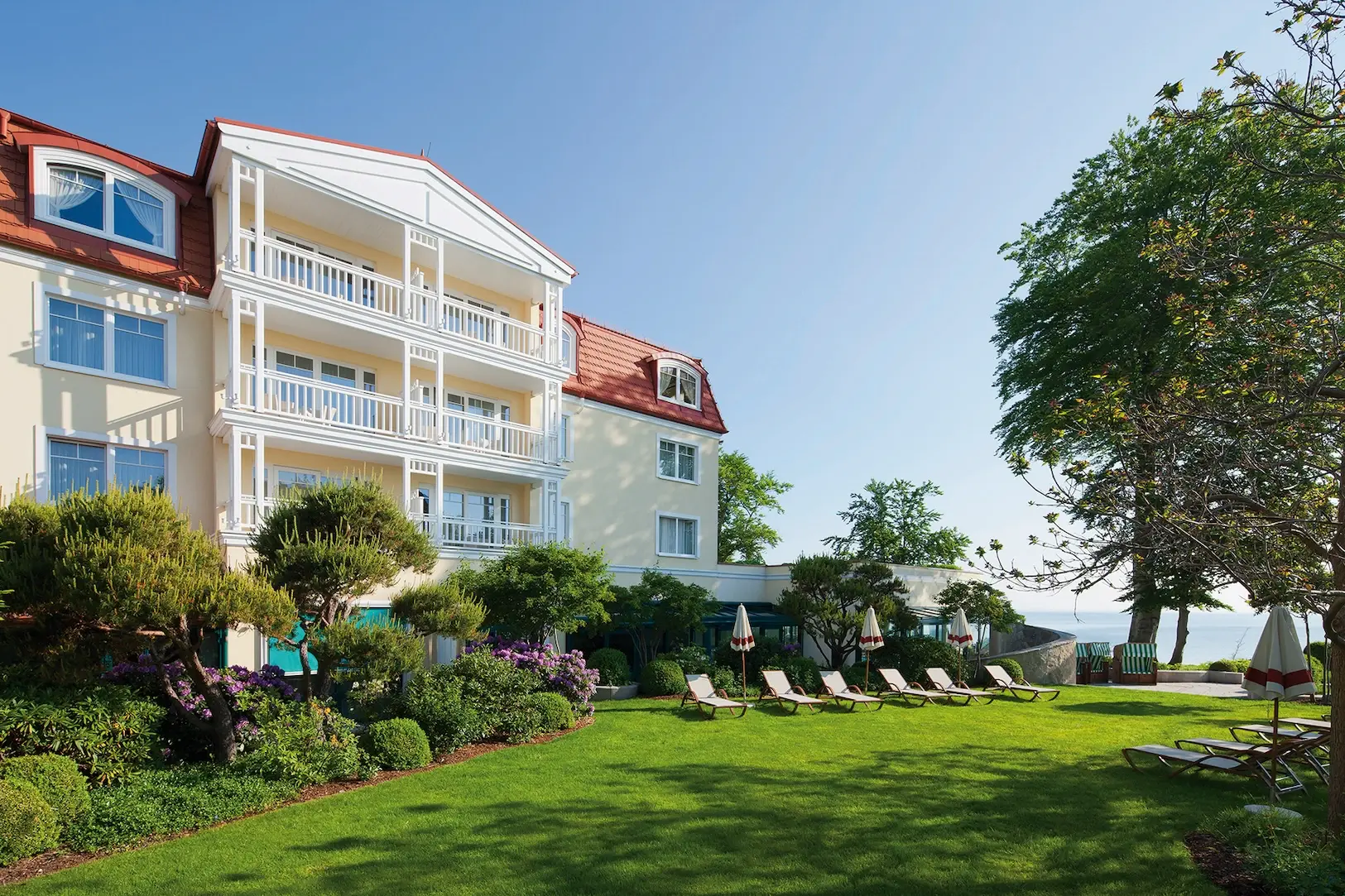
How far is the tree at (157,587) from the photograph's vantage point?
31.0 feet

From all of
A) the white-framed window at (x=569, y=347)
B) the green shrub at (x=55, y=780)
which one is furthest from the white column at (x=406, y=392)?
the green shrub at (x=55, y=780)

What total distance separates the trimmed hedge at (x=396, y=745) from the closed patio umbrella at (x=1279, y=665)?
38.9 ft

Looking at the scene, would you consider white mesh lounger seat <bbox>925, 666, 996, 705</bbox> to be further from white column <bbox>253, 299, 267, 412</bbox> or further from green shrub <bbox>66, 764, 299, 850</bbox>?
white column <bbox>253, 299, 267, 412</bbox>

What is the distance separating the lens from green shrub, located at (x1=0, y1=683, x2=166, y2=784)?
9484 millimetres

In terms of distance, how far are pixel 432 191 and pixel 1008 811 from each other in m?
17.9

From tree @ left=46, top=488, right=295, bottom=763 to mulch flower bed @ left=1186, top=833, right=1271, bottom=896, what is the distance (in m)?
11.1

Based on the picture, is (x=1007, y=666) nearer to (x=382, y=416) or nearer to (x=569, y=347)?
(x=569, y=347)

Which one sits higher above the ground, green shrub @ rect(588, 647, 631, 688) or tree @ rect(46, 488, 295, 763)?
tree @ rect(46, 488, 295, 763)

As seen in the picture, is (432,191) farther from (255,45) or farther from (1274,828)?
(1274,828)

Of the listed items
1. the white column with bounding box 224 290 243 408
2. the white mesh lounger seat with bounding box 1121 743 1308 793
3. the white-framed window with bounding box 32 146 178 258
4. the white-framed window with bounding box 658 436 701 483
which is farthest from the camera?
the white-framed window with bounding box 658 436 701 483

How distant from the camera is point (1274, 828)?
28.2 feet

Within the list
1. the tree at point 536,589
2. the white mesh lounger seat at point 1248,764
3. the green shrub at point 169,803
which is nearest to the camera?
the green shrub at point 169,803

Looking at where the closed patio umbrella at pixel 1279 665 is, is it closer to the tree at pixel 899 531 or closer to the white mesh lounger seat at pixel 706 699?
the white mesh lounger seat at pixel 706 699

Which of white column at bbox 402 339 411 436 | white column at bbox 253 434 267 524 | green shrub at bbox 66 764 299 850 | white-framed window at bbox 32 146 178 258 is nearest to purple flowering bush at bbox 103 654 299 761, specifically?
green shrub at bbox 66 764 299 850
